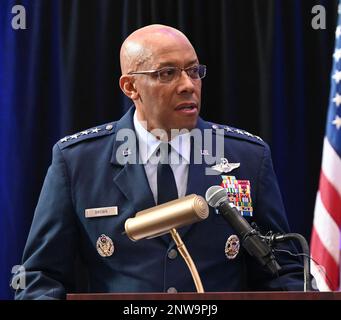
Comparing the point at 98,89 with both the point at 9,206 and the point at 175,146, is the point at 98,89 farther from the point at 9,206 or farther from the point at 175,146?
the point at 175,146

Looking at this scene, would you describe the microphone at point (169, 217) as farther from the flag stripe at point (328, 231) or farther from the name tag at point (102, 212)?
the flag stripe at point (328, 231)

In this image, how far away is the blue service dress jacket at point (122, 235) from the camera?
239 centimetres

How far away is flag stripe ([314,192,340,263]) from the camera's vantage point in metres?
3.04

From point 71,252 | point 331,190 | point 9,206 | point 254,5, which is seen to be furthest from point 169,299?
point 254,5

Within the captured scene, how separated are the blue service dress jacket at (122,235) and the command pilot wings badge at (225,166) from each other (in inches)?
0.6

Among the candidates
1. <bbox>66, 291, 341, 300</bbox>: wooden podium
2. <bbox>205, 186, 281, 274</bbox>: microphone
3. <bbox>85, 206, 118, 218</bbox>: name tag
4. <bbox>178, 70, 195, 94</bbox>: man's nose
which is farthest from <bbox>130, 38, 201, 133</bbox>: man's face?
<bbox>66, 291, 341, 300</bbox>: wooden podium

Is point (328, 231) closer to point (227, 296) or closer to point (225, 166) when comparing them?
point (225, 166)

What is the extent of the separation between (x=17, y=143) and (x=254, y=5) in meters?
1.23

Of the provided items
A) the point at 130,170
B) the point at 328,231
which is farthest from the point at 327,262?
the point at 130,170

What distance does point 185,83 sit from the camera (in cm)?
248

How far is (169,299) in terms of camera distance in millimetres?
1564

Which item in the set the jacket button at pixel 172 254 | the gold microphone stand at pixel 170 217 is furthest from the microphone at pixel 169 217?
the jacket button at pixel 172 254

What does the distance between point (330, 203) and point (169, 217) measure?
54.9 inches

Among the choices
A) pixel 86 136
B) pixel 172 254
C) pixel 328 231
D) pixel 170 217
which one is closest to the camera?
pixel 170 217
